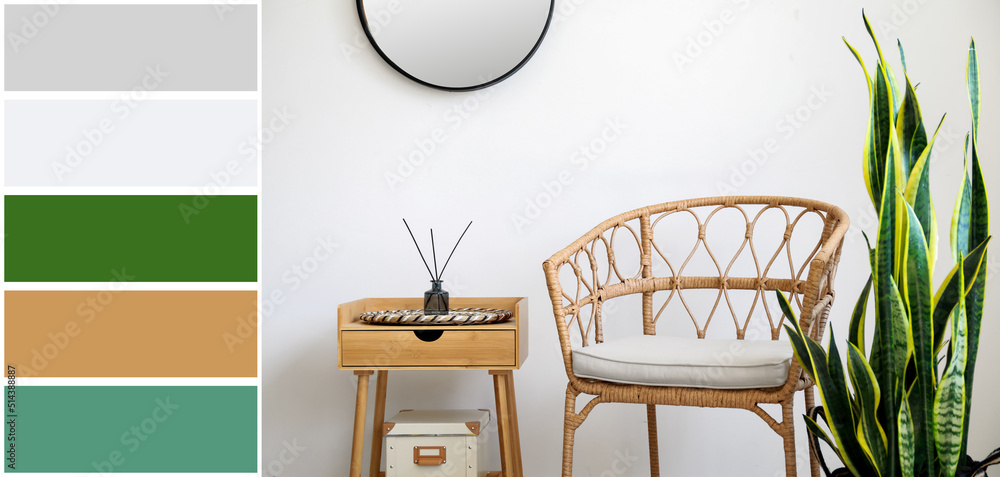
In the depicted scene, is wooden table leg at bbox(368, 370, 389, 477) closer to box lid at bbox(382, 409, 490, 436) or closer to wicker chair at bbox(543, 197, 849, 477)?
box lid at bbox(382, 409, 490, 436)

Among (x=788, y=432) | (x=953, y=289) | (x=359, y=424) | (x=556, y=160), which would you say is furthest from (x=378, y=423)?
(x=953, y=289)

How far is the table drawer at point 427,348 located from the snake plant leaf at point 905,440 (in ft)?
2.79

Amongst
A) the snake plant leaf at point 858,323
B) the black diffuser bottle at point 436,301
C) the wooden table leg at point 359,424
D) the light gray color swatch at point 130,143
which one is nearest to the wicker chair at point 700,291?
the snake plant leaf at point 858,323

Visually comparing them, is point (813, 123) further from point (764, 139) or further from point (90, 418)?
point (90, 418)

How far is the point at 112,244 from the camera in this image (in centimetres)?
192

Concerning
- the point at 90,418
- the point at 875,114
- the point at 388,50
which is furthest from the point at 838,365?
the point at 90,418

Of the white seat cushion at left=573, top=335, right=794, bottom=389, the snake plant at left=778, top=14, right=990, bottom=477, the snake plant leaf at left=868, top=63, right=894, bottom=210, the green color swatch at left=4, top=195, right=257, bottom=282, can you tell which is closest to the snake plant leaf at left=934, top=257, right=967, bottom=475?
the snake plant at left=778, top=14, right=990, bottom=477

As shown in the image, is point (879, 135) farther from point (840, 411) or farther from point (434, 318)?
point (434, 318)

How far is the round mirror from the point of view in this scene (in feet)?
7.54

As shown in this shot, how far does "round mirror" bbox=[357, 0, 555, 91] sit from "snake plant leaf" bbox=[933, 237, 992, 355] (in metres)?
1.44

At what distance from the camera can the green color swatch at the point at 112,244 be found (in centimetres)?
185

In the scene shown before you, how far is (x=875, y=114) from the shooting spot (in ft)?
4.41

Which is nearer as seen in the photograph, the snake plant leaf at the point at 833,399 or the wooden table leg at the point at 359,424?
the snake plant leaf at the point at 833,399

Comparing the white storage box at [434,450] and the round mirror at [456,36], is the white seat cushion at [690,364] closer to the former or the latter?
the white storage box at [434,450]
